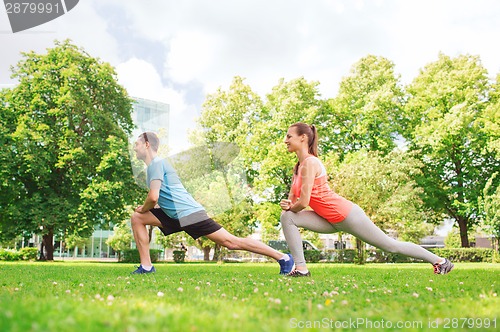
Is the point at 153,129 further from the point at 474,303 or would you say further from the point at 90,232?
the point at 90,232

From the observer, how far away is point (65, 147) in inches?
1123

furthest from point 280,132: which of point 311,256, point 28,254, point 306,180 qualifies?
point 306,180

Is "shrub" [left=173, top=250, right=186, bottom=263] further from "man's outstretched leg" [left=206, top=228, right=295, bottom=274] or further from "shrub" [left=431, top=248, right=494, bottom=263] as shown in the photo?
"man's outstretched leg" [left=206, top=228, right=295, bottom=274]

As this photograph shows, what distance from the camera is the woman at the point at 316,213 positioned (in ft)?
22.9

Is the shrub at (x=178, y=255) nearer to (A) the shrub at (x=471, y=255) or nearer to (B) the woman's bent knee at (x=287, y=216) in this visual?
(A) the shrub at (x=471, y=255)

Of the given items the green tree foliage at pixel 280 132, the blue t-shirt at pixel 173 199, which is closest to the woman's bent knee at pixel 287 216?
the blue t-shirt at pixel 173 199

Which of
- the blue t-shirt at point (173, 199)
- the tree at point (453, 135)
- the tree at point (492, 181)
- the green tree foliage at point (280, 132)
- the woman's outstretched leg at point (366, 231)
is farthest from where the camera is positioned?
Answer: the green tree foliage at point (280, 132)

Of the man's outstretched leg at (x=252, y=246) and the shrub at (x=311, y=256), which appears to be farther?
the shrub at (x=311, y=256)

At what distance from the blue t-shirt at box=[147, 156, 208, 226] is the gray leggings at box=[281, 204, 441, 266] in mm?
1454

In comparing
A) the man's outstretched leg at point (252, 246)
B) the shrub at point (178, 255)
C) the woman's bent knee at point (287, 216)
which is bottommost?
the shrub at point (178, 255)

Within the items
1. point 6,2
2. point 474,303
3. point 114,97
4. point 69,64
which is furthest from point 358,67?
point 474,303

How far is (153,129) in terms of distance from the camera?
9000 mm

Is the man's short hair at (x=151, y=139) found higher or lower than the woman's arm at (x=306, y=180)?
higher

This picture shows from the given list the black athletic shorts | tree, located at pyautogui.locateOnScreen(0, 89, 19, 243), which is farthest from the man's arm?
tree, located at pyautogui.locateOnScreen(0, 89, 19, 243)
